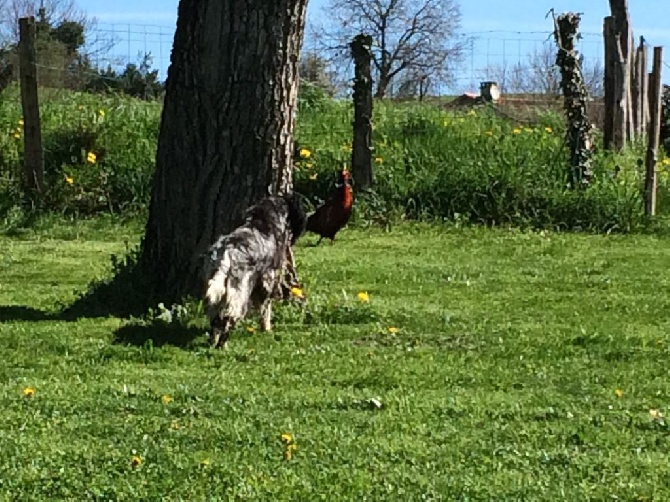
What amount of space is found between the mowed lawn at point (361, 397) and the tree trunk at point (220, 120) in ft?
2.48

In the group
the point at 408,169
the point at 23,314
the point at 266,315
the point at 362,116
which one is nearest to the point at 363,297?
the point at 266,315

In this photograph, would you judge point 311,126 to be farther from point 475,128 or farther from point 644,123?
point 644,123

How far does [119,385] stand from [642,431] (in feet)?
7.86

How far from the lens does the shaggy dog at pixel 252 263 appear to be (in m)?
6.50

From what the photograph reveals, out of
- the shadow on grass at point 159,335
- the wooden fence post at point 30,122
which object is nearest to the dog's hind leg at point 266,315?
the shadow on grass at point 159,335

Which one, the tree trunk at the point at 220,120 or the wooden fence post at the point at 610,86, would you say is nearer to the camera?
the tree trunk at the point at 220,120

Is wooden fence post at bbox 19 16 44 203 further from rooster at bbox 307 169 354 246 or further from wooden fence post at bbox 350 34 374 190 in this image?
rooster at bbox 307 169 354 246

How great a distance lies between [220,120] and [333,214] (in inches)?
118

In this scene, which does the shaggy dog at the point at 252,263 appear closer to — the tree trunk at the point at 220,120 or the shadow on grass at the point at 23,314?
the tree trunk at the point at 220,120

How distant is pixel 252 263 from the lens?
269 inches

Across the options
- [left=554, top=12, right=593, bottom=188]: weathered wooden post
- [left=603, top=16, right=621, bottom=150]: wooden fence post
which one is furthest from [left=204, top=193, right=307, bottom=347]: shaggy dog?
[left=603, top=16, right=621, bottom=150]: wooden fence post

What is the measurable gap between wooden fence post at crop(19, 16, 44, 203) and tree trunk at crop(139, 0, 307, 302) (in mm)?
5777

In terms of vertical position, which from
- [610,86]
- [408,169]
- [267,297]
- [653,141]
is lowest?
[267,297]

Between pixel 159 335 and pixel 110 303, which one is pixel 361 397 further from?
pixel 110 303
